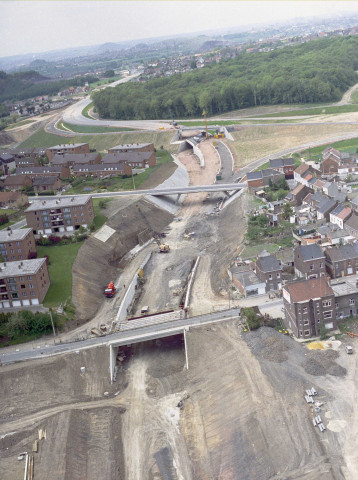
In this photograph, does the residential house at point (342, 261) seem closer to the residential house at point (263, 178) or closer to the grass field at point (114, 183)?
the residential house at point (263, 178)

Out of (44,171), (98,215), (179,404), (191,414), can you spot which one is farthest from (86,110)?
(191,414)

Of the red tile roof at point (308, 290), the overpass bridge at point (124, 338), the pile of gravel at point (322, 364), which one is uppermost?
the red tile roof at point (308, 290)

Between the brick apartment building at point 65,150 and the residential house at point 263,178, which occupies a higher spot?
the brick apartment building at point 65,150

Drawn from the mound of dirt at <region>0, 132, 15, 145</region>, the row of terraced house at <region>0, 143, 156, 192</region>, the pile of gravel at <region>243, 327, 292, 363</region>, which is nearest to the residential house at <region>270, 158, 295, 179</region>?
the row of terraced house at <region>0, 143, 156, 192</region>

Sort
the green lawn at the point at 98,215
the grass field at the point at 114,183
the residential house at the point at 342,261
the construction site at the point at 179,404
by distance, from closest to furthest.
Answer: the construction site at the point at 179,404
the residential house at the point at 342,261
the green lawn at the point at 98,215
the grass field at the point at 114,183

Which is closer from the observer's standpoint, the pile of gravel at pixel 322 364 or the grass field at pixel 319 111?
the pile of gravel at pixel 322 364

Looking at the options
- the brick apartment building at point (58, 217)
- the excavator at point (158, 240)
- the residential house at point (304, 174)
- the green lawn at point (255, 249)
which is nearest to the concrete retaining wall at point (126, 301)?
the excavator at point (158, 240)

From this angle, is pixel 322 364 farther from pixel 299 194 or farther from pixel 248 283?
pixel 299 194

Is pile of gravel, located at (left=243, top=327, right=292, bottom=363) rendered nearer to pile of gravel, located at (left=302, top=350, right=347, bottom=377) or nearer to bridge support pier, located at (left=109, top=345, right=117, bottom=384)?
pile of gravel, located at (left=302, top=350, right=347, bottom=377)
